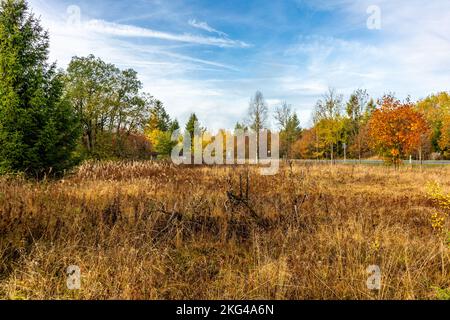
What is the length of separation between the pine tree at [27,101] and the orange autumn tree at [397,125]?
17.2 meters

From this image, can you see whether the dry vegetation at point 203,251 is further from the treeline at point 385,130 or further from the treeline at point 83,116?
the treeline at point 385,130

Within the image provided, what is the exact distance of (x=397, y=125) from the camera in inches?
707

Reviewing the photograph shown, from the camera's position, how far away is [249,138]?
38875mm

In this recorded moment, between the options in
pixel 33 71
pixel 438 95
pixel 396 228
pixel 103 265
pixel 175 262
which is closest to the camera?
pixel 103 265

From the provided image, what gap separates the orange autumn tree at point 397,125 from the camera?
698 inches

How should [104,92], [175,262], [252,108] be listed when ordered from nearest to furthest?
[175,262], [104,92], [252,108]

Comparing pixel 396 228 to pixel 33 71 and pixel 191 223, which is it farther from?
pixel 33 71

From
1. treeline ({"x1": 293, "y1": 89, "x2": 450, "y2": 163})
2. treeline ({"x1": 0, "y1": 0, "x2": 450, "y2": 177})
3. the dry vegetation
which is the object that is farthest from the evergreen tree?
the dry vegetation

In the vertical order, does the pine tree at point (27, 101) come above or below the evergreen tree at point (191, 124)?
below

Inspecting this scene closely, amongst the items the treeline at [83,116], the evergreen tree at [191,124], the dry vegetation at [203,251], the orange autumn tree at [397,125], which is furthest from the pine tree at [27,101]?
the evergreen tree at [191,124]

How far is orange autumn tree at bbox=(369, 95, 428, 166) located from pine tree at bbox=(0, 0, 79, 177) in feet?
56.6
